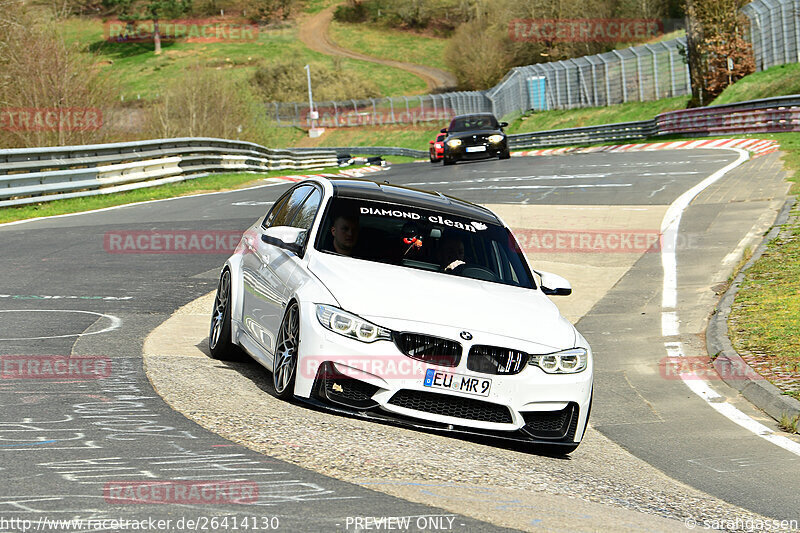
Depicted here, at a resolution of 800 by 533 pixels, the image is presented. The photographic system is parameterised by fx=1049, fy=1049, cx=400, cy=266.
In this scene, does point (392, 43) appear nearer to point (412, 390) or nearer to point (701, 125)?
point (701, 125)

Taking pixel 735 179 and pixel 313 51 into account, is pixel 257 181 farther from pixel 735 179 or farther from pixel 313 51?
pixel 313 51

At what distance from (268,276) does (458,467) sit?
2.77 m

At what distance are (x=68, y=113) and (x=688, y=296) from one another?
19997 millimetres

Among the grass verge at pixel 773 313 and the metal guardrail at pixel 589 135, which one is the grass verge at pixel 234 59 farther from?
the grass verge at pixel 773 313

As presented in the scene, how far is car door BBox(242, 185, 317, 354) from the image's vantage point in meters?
7.55

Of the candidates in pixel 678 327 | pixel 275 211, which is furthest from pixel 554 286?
pixel 678 327

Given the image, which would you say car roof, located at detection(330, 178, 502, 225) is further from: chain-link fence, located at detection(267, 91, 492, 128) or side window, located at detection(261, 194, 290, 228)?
chain-link fence, located at detection(267, 91, 492, 128)

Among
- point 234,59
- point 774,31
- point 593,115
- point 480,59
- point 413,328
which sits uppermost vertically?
point 234,59

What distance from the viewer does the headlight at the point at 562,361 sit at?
6773 millimetres

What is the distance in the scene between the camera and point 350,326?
6.55 meters

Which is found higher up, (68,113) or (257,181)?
(68,113)

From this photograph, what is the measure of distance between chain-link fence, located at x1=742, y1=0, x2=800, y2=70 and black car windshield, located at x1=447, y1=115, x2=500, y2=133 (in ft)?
49.0

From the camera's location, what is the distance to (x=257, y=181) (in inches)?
1228

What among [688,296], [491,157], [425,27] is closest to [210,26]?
[425,27]
